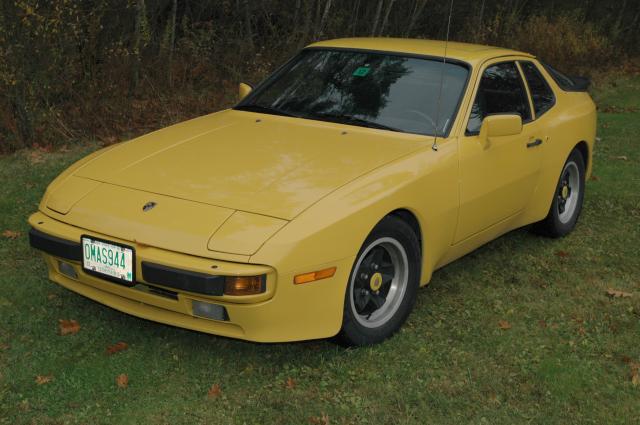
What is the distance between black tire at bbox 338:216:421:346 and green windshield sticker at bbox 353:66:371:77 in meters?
1.24

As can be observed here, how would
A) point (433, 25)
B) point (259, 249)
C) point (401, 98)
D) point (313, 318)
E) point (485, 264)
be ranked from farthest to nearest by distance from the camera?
point (433, 25) < point (485, 264) < point (401, 98) < point (313, 318) < point (259, 249)

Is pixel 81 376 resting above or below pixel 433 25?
above

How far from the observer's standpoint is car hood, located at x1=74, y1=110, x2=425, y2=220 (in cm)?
364

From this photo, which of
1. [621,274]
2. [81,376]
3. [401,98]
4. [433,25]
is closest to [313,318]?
[81,376]

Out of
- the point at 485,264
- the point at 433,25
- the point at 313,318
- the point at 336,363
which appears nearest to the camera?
the point at 313,318

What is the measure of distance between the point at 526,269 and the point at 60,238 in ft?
10.2

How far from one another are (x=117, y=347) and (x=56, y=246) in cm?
62

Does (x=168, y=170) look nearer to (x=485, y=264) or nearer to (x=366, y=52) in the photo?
(x=366, y=52)

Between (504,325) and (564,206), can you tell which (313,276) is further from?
(564,206)

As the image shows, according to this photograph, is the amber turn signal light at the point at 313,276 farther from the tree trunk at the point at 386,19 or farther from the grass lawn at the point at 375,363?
the tree trunk at the point at 386,19

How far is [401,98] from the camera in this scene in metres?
4.60

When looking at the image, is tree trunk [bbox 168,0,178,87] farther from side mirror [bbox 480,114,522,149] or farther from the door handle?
side mirror [bbox 480,114,522,149]

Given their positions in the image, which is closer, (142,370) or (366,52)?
(142,370)

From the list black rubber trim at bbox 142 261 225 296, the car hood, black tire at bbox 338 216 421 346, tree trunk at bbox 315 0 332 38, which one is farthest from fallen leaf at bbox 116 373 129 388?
tree trunk at bbox 315 0 332 38
